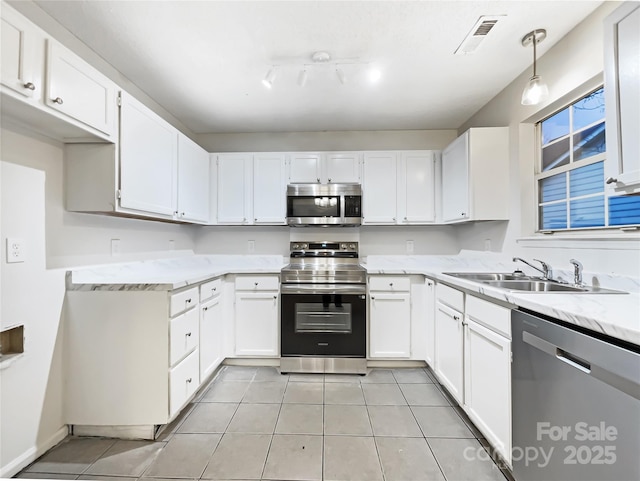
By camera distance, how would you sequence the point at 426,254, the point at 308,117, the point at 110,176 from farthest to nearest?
the point at 426,254 < the point at 308,117 < the point at 110,176

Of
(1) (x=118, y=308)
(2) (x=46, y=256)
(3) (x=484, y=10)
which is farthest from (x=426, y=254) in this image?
(2) (x=46, y=256)

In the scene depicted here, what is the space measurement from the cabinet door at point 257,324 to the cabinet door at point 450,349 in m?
1.45

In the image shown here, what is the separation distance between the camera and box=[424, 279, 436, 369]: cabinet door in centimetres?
245

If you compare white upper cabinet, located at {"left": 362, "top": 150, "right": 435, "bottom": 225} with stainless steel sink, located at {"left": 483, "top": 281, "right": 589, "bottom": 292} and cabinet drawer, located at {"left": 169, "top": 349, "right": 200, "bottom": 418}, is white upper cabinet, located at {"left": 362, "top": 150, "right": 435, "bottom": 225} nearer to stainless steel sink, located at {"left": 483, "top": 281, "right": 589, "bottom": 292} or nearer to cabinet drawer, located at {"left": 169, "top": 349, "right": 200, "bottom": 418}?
stainless steel sink, located at {"left": 483, "top": 281, "right": 589, "bottom": 292}

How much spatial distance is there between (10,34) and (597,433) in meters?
2.66

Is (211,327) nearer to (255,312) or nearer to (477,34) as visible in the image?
(255,312)

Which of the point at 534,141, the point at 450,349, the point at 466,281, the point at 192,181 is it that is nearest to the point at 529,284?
the point at 466,281

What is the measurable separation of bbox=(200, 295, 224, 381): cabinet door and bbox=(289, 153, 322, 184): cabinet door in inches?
57.9

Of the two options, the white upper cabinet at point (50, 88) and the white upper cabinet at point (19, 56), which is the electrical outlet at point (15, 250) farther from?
the white upper cabinet at point (19, 56)

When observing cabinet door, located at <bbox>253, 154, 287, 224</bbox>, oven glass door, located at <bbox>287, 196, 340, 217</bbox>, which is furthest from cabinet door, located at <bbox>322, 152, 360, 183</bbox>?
cabinet door, located at <bbox>253, 154, 287, 224</bbox>

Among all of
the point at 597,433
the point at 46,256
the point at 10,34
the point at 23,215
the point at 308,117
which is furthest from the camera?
the point at 308,117

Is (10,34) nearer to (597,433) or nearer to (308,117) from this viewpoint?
(308,117)

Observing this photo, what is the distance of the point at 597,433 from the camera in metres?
A: 0.94

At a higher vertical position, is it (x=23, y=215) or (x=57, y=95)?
(x=57, y=95)
